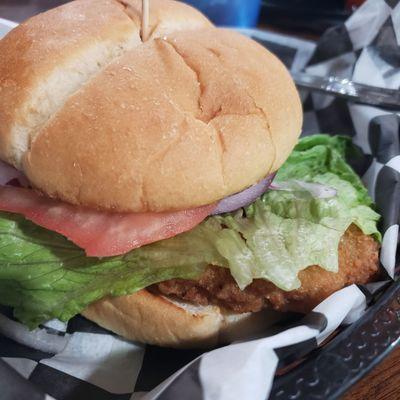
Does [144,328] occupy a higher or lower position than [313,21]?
lower

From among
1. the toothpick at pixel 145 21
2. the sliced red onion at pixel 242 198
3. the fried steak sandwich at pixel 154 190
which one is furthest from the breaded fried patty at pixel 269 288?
the toothpick at pixel 145 21

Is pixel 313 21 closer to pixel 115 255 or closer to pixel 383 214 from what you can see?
pixel 383 214

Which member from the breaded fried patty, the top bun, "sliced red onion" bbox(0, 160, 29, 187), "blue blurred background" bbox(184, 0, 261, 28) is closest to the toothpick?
the top bun

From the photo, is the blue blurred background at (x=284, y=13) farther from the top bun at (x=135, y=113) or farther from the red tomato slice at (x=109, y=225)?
the red tomato slice at (x=109, y=225)

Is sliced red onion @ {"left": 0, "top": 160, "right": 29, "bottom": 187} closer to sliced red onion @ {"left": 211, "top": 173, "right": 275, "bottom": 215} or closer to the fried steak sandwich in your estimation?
the fried steak sandwich

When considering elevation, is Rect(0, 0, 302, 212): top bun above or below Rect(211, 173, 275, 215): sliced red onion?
above

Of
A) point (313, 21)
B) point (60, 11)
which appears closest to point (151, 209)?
point (60, 11)
